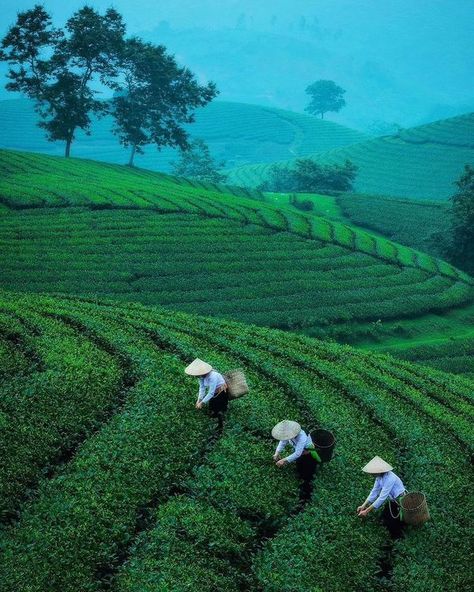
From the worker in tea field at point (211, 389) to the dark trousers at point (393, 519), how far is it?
4134mm

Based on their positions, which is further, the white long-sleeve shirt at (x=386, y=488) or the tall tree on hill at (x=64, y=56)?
the tall tree on hill at (x=64, y=56)

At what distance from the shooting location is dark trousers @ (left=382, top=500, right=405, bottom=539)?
12.1 metres

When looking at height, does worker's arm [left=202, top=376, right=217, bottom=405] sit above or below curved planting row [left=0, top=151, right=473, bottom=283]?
below

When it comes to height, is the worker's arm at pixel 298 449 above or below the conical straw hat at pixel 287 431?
below

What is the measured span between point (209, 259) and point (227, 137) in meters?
106

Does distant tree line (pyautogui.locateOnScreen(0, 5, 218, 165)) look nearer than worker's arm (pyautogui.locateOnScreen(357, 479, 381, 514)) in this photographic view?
No

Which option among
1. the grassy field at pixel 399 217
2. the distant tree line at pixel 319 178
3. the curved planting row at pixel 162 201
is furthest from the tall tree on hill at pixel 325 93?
the curved planting row at pixel 162 201

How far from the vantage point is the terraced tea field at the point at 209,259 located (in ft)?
99.2

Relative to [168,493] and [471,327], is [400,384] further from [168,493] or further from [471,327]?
[471,327]

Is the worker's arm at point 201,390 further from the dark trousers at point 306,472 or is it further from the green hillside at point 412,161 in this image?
the green hillside at point 412,161

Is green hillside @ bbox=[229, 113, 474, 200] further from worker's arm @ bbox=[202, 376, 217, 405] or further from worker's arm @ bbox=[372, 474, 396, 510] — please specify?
worker's arm @ bbox=[372, 474, 396, 510]

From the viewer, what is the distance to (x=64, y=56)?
55.3 m

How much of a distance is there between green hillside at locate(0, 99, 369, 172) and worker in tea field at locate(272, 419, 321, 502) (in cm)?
11443

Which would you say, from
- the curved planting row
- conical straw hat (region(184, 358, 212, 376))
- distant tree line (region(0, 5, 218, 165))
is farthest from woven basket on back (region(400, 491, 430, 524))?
distant tree line (region(0, 5, 218, 165))
